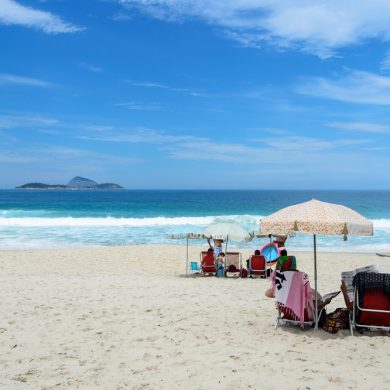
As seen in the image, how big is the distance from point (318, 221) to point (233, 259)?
7.65 meters

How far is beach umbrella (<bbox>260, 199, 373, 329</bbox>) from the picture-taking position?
5.90 metres

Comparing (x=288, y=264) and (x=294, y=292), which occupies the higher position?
(x=288, y=264)

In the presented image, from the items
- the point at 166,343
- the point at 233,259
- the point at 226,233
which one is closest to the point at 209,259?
the point at 233,259

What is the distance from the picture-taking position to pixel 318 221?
19.6 ft

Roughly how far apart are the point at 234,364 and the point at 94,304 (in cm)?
393

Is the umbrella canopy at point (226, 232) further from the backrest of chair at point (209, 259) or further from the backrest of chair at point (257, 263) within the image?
the backrest of chair at point (209, 259)

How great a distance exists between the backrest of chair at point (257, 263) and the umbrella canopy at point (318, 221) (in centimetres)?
676

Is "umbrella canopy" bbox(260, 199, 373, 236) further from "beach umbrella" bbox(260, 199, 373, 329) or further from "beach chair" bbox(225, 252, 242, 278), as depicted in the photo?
"beach chair" bbox(225, 252, 242, 278)

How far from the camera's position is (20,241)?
23.4 metres

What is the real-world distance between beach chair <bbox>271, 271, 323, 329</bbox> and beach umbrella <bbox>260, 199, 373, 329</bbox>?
663 millimetres

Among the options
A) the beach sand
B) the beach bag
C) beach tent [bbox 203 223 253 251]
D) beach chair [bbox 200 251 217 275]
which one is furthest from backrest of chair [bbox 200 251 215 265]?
the beach bag

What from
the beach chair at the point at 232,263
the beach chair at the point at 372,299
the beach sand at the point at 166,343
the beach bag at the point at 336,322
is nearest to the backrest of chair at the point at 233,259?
the beach chair at the point at 232,263

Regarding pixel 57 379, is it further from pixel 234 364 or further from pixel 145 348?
pixel 234 364

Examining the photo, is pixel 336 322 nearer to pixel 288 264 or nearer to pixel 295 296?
pixel 295 296
